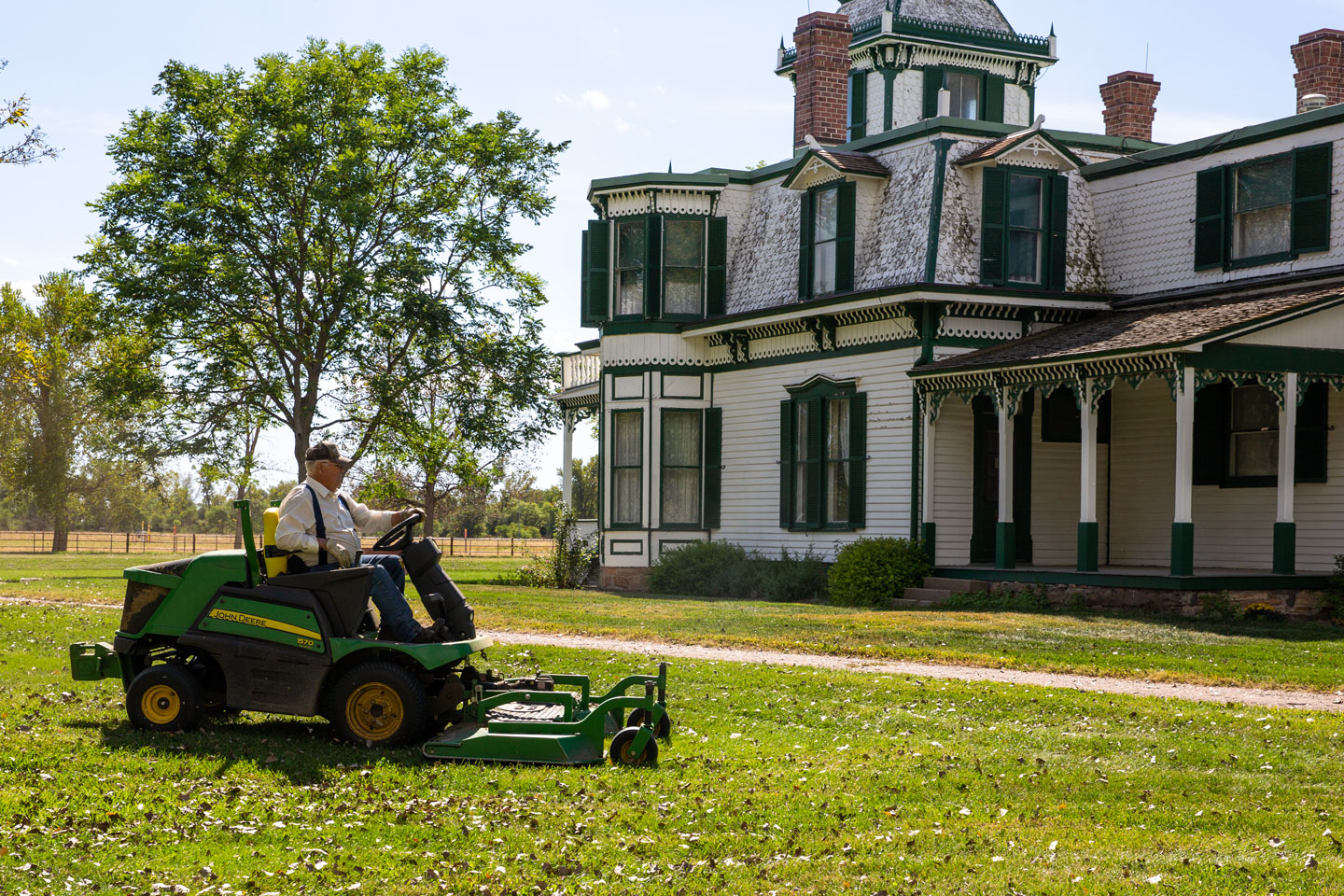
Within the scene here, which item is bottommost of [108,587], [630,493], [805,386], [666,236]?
[108,587]

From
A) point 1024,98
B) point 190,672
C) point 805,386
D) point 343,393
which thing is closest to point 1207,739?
point 190,672

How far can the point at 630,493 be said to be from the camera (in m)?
28.5

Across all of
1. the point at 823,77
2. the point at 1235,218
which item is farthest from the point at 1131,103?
the point at 1235,218

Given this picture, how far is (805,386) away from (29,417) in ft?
158

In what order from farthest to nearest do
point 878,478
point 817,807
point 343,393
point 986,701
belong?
point 343,393, point 878,478, point 986,701, point 817,807

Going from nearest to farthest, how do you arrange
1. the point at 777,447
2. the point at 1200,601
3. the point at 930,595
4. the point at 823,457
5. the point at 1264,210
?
1. the point at 1200,601
2. the point at 1264,210
3. the point at 930,595
4. the point at 823,457
5. the point at 777,447

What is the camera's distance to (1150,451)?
23953 millimetres

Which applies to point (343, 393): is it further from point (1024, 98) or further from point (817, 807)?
point (817, 807)

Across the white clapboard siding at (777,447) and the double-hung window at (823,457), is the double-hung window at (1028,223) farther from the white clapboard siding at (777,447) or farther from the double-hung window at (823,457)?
the double-hung window at (823,457)

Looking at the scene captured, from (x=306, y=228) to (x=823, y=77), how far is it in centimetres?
1258

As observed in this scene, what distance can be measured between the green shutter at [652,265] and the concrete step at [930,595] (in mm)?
8286

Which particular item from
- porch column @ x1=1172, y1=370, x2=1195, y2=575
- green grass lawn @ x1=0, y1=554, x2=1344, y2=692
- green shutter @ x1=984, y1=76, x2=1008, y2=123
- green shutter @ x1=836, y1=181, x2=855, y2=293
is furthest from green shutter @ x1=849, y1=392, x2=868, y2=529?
green shutter @ x1=984, y1=76, x2=1008, y2=123

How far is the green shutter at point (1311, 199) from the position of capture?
834 inches

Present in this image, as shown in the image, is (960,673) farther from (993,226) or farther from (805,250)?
(805,250)
